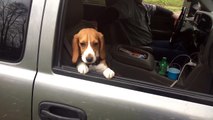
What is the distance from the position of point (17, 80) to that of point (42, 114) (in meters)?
0.23

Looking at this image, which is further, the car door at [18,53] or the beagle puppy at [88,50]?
the beagle puppy at [88,50]

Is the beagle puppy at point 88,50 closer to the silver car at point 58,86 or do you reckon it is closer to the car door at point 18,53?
the silver car at point 58,86

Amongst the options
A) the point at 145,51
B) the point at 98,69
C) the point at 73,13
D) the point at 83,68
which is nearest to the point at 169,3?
the point at 145,51

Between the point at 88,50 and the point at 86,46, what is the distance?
0.03 m

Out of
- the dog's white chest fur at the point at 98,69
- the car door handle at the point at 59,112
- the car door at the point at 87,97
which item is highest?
the dog's white chest fur at the point at 98,69

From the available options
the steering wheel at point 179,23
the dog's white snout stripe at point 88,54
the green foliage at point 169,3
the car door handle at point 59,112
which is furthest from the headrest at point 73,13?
the green foliage at point 169,3

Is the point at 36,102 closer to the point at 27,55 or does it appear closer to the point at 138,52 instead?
the point at 27,55

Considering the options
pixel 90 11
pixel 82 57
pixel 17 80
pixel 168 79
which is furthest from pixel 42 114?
pixel 90 11

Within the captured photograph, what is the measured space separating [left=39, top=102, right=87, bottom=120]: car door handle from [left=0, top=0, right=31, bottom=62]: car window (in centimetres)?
32

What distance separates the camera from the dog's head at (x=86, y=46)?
221 centimetres

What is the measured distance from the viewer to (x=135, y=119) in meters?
1.99

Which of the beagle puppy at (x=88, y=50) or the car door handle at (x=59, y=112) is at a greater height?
the beagle puppy at (x=88, y=50)

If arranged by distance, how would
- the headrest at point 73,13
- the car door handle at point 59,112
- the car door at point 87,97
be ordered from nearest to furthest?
the car door at point 87,97, the car door handle at point 59,112, the headrest at point 73,13

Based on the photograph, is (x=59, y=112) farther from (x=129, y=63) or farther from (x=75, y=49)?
(x=129, y=63)
